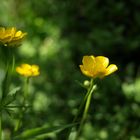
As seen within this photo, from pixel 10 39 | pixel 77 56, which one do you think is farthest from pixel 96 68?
pixel 77 56

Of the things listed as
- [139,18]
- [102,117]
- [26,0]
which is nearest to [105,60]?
[102,117]

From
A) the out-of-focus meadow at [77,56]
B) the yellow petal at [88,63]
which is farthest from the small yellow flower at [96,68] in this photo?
the out-of-focus meadow at [77,56]

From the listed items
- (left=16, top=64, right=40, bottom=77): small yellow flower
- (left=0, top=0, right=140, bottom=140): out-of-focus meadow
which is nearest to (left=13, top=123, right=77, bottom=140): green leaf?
(left=16, top=64, right=40, bottom=77): small yellow flower

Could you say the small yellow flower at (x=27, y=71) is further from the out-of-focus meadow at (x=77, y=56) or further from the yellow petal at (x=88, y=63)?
the out-of-focus meadow at (x=77, y=56)

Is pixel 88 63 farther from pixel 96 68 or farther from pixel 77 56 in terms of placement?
pixel 77 56

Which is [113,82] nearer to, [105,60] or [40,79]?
[40,79]
